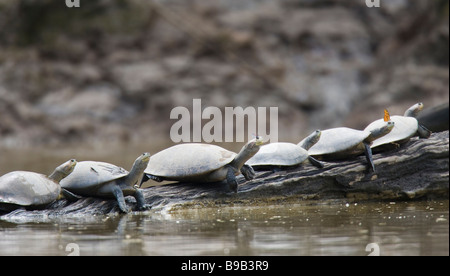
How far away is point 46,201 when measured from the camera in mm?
4457

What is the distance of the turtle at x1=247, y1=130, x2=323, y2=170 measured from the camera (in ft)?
15.1

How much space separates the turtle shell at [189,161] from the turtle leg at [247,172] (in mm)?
131

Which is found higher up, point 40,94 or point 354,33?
point 354,33

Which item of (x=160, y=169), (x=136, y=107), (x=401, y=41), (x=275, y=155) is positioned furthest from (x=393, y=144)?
(x=401, y=41)

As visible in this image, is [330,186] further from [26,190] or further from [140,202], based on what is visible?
[26,190]

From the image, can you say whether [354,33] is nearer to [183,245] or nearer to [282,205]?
[282,205]

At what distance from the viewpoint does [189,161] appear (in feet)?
14.7

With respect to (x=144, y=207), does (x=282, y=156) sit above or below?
above

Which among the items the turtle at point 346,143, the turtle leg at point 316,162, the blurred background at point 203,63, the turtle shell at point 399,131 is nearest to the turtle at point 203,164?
the turtle leg at point 316,162

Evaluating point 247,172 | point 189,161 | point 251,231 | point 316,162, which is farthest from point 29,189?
point 316,162

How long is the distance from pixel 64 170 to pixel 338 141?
2.01 meters

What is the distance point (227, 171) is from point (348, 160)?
933 mm

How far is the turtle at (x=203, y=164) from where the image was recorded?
14.6 feet

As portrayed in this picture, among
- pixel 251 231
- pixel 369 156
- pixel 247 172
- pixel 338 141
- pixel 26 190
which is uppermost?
pixel 338 141
